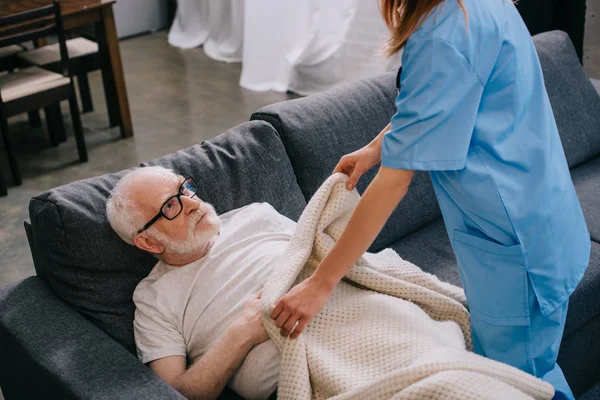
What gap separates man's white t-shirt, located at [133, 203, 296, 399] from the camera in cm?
153

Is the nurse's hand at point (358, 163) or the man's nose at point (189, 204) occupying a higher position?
the nurse's hand at point (358, 163)

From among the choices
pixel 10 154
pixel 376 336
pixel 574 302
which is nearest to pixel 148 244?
pixel 376 336

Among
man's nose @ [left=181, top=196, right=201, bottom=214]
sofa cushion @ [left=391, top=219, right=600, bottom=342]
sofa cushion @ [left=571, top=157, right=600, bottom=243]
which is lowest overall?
sofa cushion @ [left=391, top=219, right=600, bottom=342]

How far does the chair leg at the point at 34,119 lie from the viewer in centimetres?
411

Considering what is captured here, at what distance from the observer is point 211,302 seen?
1.62 m

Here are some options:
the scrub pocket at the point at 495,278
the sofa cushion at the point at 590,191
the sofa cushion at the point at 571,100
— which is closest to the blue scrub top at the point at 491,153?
the scrub pocket at the point at 495,278

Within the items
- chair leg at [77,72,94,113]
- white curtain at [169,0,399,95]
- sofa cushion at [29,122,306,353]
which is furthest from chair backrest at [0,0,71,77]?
sofa cushion at [29,122,306,353]

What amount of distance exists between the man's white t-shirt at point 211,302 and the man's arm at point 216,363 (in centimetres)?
3

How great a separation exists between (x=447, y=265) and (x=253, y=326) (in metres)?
0.76

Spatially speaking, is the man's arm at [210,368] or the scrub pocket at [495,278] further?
the man's arm at [210,368]

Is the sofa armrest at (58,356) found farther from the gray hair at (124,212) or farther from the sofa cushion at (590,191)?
the sofa cushion at (590,191)

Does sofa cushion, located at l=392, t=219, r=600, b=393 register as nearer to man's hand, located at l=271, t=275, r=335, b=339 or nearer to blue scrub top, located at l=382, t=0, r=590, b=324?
blue scrub top, located at l=382, t=0, r=590, b=324

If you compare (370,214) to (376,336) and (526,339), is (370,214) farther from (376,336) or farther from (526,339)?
(526,339)

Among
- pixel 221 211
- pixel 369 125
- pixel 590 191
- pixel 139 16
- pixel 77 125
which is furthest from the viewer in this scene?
pixel 139 16
